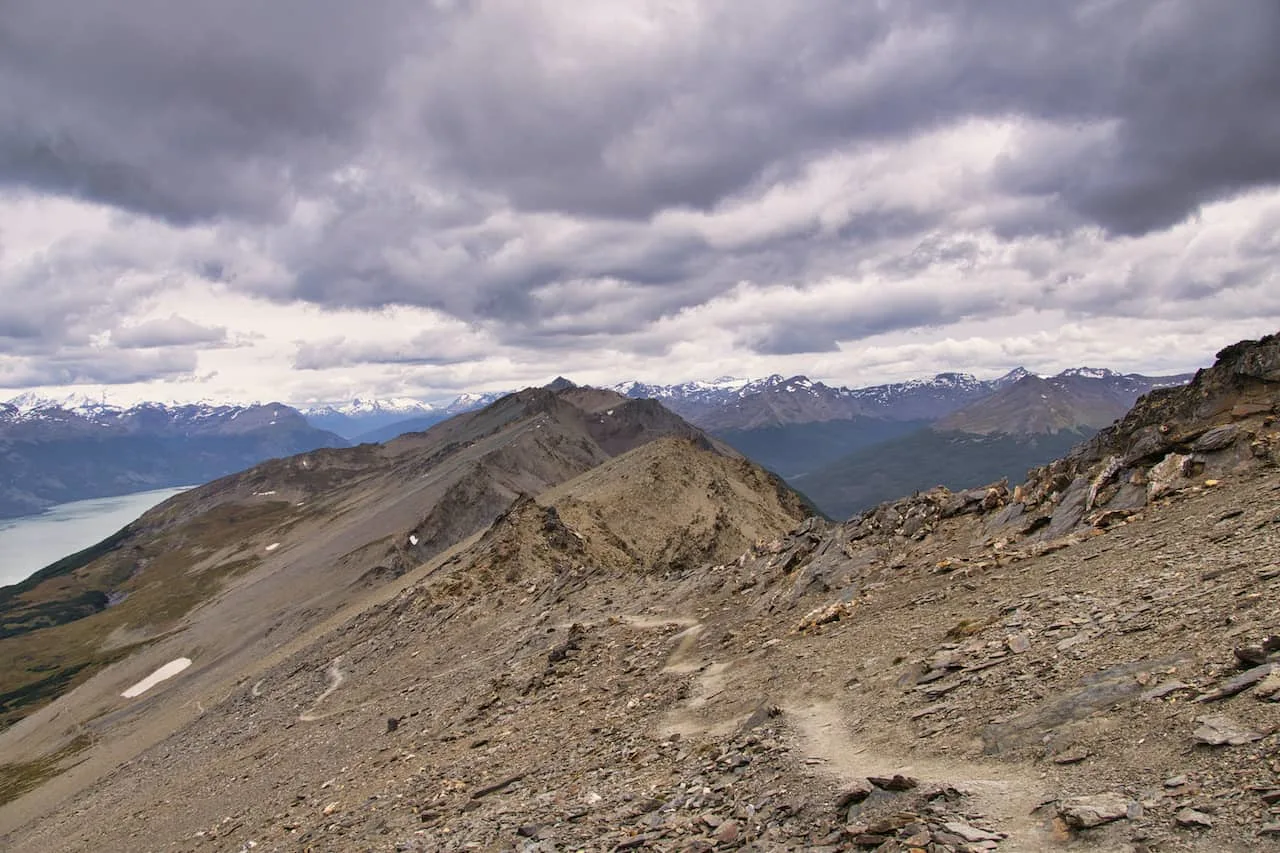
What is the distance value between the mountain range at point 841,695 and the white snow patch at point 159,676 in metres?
67.4

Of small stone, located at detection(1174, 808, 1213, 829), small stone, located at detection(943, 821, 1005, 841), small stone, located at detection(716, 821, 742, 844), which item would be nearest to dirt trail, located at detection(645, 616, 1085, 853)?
small stone, located at detection(943, 821, 1005, 841)

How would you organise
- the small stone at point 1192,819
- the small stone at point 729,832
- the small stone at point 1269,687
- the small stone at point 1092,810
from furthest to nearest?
the small stone at point 729,832
the small stone at point 1269,687
the small stone at point 1092,810
the small stone at point 1192,819

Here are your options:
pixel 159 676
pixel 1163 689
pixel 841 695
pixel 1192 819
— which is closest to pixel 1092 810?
pixel 1192 819

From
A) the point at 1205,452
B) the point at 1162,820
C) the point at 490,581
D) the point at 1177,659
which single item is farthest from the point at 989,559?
the point at 490,581

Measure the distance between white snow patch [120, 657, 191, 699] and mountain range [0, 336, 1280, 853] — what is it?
67425 millimetres

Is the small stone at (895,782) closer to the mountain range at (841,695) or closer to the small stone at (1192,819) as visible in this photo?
the mountain range at (841,695)

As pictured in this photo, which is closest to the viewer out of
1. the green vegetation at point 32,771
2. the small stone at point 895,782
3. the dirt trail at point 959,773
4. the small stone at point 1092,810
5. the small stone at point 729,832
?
the small stone at point 1092,810

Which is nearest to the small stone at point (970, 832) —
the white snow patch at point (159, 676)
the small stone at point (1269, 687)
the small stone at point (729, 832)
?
the small stone at point (729, 832)

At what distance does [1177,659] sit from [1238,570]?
4541 mm

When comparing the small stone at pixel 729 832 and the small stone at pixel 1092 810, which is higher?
the small stone at pixel 1092 810

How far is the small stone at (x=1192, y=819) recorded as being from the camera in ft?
32.4

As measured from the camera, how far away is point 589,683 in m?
29.1

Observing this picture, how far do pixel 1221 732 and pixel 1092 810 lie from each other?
235 centimetres

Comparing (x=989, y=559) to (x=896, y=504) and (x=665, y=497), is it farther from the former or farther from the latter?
(x=665, y=497)
